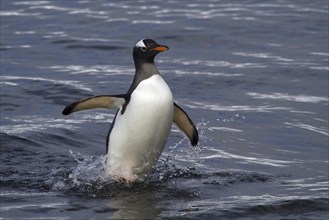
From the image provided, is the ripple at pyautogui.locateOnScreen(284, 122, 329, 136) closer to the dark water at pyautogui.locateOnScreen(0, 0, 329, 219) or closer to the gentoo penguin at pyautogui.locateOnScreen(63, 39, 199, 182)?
the dark water at pyautogui.locateOnScreen(0, 0, 329, 219)

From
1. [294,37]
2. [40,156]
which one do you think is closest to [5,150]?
[40,156]

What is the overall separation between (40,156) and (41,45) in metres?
5.57

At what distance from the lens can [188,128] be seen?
8.37m

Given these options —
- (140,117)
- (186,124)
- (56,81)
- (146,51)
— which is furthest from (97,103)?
(56,81)

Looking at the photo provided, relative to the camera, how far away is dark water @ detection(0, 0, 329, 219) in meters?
7.64

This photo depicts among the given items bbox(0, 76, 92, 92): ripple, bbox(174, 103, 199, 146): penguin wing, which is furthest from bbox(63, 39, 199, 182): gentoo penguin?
bbox(0, 76, 92, 92): ripple

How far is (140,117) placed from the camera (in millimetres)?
7902

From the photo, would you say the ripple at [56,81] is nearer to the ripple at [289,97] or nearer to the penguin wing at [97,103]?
the ripple at [289,97]

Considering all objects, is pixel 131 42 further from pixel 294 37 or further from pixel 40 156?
pixel 40 156

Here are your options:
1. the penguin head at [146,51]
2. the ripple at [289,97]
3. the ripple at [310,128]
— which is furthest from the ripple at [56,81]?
the penguin head at [146,51]

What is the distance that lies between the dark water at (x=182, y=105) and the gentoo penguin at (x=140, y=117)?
0.53 ft

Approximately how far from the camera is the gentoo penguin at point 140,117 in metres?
7.84

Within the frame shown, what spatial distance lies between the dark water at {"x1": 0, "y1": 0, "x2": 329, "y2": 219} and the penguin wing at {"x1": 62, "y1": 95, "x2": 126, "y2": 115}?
57cm

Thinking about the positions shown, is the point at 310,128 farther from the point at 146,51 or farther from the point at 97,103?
the point at 97,103
